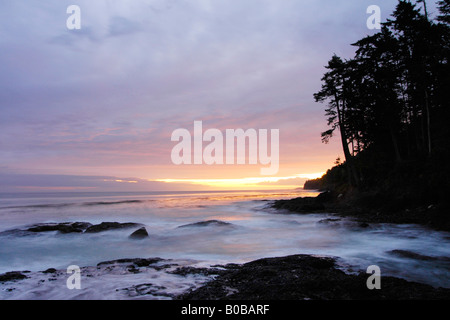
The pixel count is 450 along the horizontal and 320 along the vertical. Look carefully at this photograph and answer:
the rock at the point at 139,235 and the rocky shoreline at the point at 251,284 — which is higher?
the rocky shoreline at the point at 251,284

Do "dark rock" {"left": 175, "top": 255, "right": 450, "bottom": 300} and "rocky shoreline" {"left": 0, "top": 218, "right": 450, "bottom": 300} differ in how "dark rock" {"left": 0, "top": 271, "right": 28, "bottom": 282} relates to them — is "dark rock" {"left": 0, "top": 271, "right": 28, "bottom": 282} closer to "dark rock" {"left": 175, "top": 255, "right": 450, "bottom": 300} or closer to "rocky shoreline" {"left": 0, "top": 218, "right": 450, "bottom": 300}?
"rocky shoreline" {"left": 0, "top": 218, "right": 450, "bottom": 300}

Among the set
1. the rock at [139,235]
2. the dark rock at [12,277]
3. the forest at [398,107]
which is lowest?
the rock at [139,235]

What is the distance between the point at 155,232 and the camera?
16.4 meters

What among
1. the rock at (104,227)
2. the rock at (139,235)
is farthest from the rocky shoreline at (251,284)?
the rock at (104,227)

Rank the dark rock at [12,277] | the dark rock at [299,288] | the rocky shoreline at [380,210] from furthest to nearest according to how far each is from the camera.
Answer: the rocky shoreline at [380,210], the dark rock at [12,277], the dark rock at [299,288]

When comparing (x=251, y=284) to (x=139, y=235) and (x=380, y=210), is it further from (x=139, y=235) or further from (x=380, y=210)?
(x=380, y=210)

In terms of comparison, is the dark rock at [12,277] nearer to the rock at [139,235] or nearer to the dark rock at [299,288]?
the dark rock at [299,288]

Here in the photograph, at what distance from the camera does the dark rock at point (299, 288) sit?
4543 mm

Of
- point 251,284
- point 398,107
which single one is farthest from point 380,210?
point 251,284

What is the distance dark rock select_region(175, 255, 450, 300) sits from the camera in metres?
4.54

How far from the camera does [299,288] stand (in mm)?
4910

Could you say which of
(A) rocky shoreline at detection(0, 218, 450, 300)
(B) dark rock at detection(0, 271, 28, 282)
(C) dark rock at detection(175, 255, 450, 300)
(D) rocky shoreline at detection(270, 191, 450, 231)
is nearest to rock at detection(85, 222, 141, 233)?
(A) rocky shoreline at detection(0, 218, 450, 300)
